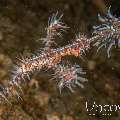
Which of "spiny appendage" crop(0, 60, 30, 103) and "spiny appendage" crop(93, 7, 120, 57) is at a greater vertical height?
"spiny appendage" crop(93, 7, 120, 57)

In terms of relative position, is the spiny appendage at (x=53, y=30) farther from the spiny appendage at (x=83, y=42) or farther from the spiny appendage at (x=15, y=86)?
the spiny appendage at (x=15, y=86)

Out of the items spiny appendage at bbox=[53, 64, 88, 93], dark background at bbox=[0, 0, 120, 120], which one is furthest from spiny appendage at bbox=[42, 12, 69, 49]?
spiny appendage at bbox=[53, 64, 88, 93]

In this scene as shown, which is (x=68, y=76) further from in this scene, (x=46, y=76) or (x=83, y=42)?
(x=83, y=42)

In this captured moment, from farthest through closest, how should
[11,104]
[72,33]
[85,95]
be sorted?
[72,33] < [85,95] < [11,104]

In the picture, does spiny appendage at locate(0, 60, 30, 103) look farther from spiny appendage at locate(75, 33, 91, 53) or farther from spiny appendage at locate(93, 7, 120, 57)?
spiny appendage at locate(93, 7, 120, 57)

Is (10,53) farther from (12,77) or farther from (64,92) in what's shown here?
(64,92)

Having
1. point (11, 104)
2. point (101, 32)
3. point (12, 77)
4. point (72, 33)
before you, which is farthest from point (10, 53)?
point (101, 32)

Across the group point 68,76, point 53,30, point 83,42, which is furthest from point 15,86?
point 83,42
